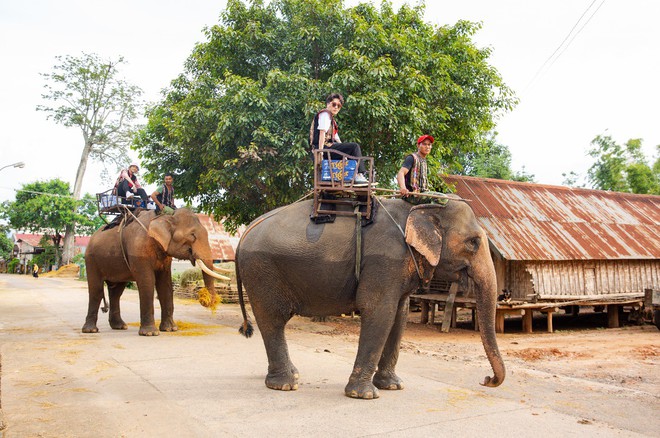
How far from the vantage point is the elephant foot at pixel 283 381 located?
622 cm

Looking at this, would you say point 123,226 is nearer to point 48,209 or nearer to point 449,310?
point 449,310

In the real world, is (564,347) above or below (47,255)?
below

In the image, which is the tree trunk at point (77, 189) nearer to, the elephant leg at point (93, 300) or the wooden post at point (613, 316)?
the elephant leg at point (93, 300)

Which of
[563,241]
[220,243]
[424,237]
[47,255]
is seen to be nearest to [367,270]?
[424,237]

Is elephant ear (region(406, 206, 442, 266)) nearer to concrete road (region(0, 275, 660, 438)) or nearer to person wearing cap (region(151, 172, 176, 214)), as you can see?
concrete road (region(0, 275, 660, 438))

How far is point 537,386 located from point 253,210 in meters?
9.09

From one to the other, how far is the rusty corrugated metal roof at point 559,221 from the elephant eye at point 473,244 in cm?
859

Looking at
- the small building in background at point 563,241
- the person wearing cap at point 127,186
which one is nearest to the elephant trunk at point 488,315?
the person wearing cap at point 127,186

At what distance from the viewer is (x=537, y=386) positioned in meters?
7.02

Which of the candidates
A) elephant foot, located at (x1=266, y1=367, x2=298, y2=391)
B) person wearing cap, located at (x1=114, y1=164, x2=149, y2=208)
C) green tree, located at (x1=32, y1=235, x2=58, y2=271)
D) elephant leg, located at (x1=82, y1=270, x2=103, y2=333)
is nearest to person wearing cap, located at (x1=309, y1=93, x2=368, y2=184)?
elephant foot, located at (x1=266, y1=367, x2=298, y2=391)

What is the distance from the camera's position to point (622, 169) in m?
34.5

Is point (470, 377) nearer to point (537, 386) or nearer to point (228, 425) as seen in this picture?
point (537, 386)

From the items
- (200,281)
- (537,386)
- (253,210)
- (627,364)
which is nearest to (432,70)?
(253,210)

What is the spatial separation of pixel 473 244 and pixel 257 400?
2.87 meters
